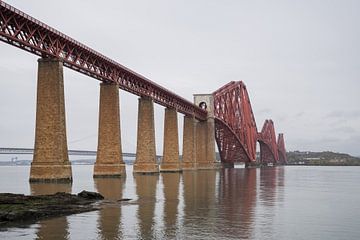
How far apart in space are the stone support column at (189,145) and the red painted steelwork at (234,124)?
21798 mm

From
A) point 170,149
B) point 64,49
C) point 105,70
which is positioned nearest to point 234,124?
point 170,149

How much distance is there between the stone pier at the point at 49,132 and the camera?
43.8 m

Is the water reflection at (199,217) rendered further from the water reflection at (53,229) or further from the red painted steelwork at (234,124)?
the red painted steelwork at (234,124)

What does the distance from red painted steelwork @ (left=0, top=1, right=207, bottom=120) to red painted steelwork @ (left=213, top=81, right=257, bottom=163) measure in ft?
184

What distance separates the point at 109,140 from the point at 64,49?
42.0 feet

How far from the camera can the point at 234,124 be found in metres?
137

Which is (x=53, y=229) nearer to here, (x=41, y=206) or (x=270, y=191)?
(x=41, y=206)

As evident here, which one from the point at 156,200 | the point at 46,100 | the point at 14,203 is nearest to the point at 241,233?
the point at 14,203

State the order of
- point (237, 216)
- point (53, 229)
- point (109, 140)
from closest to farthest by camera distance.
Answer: point (53, 229), point (237, 216), point (109, 140)

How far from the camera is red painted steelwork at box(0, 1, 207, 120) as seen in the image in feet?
136

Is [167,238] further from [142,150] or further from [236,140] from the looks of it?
[236,140]

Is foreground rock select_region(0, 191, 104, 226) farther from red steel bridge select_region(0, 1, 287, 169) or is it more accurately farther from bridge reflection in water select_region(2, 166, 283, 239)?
red steel bridge select_region(0, 1, 287, 169)

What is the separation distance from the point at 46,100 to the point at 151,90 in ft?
98.0

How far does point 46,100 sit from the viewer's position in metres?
44.2
